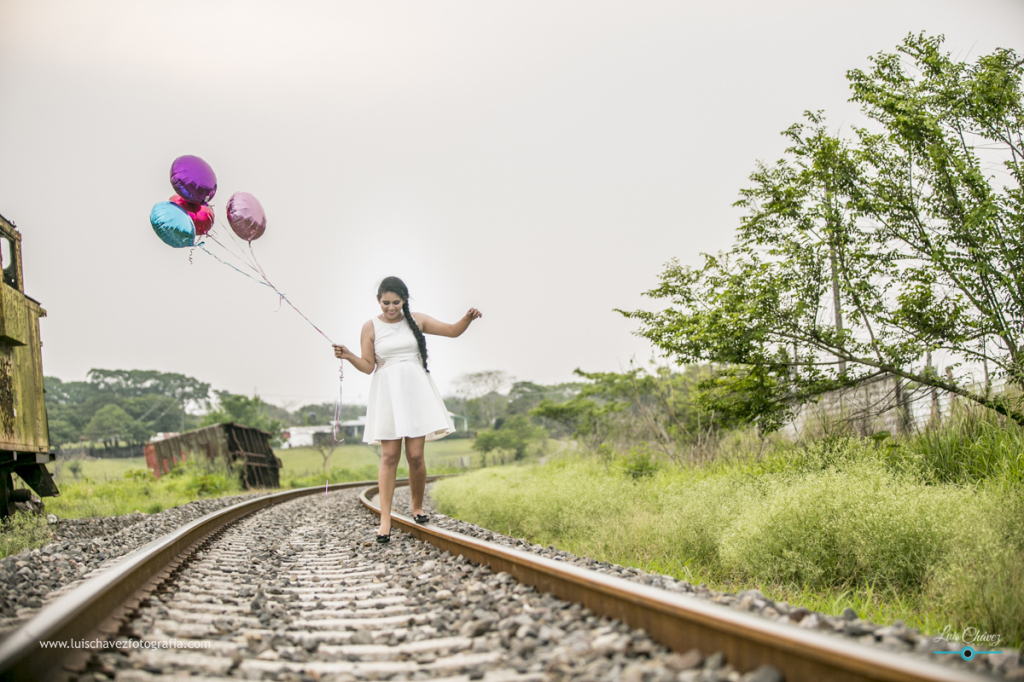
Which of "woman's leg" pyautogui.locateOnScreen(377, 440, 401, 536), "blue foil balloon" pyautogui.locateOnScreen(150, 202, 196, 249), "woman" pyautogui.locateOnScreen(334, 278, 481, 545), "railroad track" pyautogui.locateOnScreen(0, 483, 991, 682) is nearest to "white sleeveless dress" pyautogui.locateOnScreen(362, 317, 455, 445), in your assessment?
"woman" pyautogui.locateOnScreen(334, 278, 481, 545)

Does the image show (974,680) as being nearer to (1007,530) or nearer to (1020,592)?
(1020,592)

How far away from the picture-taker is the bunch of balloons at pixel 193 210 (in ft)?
17.5

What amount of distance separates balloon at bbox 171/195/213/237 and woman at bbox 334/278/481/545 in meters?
2.42

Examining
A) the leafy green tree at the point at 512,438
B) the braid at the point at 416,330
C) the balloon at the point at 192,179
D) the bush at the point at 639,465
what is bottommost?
the leafy green tree at the point at 512,438

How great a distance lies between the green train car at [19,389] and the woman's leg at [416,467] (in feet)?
15.4

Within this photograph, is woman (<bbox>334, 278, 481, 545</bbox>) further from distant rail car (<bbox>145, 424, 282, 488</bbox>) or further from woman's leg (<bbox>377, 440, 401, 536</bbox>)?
distant rail car (<bbox>145, 424, 282, 488</bbox>)

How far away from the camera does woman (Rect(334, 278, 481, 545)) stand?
4.59m

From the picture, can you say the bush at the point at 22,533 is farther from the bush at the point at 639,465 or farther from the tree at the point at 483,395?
the tree at the point at 483,395

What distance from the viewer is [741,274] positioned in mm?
7609

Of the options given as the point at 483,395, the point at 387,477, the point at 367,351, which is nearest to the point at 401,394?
the point at 367,351

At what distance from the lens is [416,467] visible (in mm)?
4914

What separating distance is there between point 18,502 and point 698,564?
8016 millimetres

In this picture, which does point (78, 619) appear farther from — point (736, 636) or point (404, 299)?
point (404, 299)

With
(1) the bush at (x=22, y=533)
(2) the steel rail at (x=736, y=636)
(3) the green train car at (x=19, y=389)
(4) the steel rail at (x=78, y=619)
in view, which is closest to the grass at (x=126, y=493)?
(1) the bush at (x=22, y=533)
